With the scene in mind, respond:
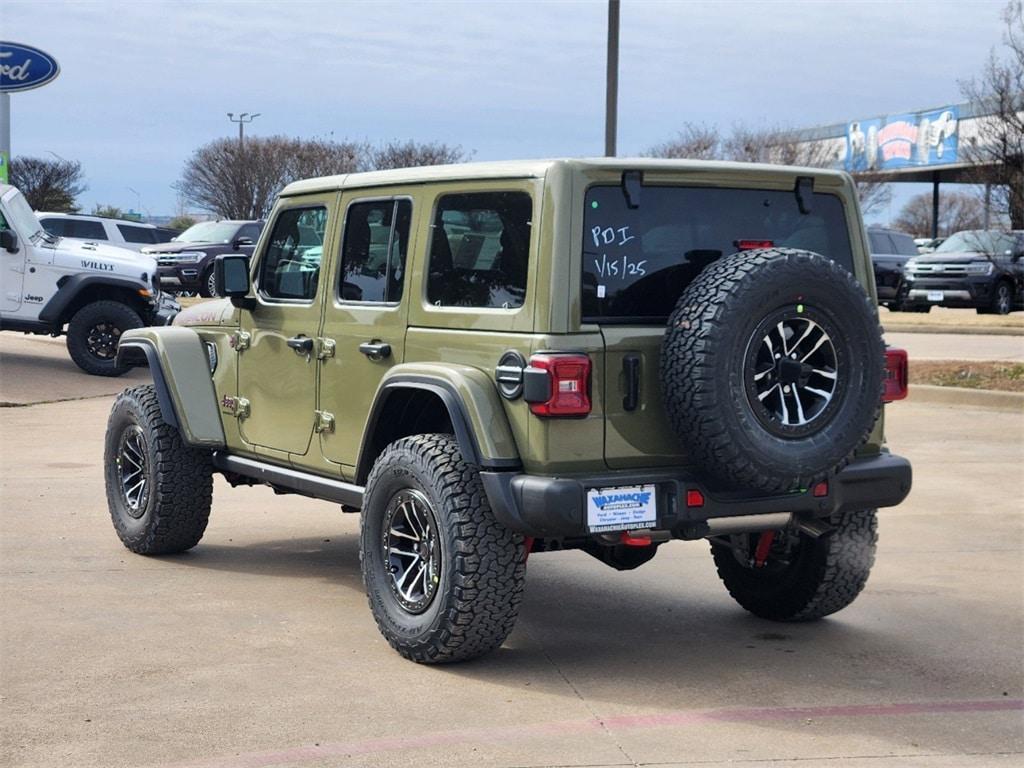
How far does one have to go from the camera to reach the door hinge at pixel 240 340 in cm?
722

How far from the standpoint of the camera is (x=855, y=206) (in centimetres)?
612

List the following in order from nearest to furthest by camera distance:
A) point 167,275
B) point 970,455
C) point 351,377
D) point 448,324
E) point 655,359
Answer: point 655,359, point 448,324, point 351,377, point 970,455, point 167,275

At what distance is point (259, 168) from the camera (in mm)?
58188

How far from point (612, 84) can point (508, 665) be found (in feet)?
37.6

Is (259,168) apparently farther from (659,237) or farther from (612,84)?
(659,237)

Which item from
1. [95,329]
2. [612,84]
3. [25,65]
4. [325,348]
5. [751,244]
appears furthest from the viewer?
[25,65]

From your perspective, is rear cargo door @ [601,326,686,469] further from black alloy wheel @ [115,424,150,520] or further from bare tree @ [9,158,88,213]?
bare tree @ [9,158,88,213]

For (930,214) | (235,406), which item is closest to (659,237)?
(235,406)

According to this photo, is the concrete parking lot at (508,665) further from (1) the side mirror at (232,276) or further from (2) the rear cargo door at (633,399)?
(1) the side mirror at (232,276)

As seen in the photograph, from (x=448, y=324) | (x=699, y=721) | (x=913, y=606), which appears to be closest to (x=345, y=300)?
(x=448, y=324)

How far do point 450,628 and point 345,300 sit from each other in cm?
170

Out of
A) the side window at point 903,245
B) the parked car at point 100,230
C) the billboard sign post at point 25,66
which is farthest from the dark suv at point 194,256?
the side window at point 903,245

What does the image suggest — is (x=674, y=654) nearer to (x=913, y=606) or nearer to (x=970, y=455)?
(x=913, y=606)

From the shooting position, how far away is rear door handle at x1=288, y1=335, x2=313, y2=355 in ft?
21.9
